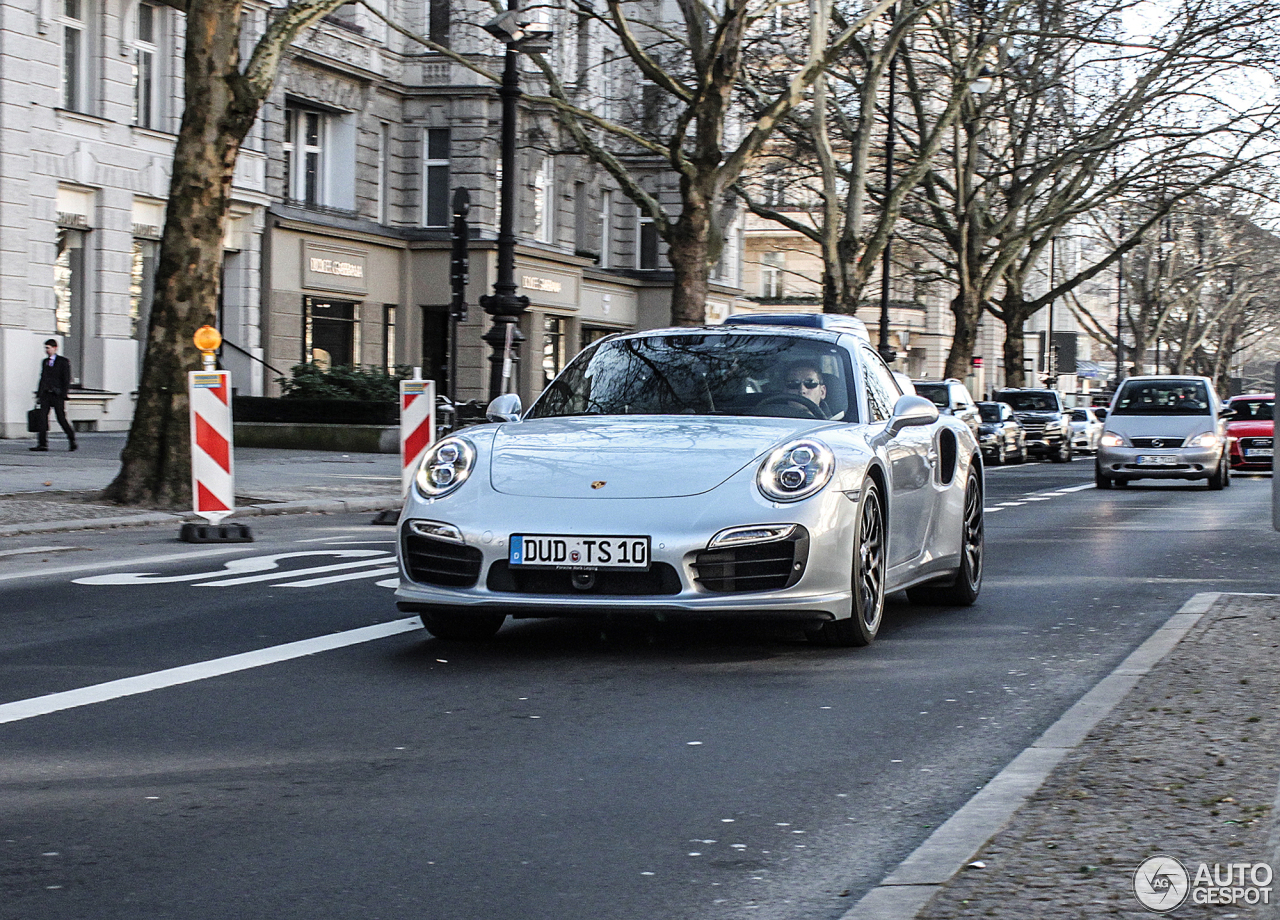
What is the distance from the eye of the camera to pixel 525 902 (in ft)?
12.9

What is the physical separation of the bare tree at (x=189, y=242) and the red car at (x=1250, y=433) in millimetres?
21030

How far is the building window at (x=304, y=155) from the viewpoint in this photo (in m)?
38.2

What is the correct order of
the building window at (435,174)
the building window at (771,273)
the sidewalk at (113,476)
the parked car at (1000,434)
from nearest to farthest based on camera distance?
the sidewalk at (113,476)
the parked car at (1000,434)
the building window at (435,174)
the building window at (771,273)

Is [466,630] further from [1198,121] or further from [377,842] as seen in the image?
[1198,121]

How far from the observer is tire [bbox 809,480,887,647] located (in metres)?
7.56

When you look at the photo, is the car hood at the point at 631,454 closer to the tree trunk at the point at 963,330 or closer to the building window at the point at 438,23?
the building window at the point at 438,23

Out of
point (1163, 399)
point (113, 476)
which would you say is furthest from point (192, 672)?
point (1163, 399)

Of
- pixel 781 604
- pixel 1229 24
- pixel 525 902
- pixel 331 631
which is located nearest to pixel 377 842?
pixel 525 902

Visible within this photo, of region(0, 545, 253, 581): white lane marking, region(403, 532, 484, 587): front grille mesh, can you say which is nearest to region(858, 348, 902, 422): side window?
region(403, 532, 484, 587): front grille mesh

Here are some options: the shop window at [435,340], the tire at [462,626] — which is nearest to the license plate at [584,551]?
the tire at [462,626]

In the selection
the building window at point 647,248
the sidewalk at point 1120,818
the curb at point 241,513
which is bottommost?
the curb at point 241,513

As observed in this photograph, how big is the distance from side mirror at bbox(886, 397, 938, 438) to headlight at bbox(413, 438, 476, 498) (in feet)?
6.50

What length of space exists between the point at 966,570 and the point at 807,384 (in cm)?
188

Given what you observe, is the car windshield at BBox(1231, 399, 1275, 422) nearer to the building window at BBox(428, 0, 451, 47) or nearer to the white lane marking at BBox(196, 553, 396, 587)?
the building window at BBox(428, 0, 451, 47)
